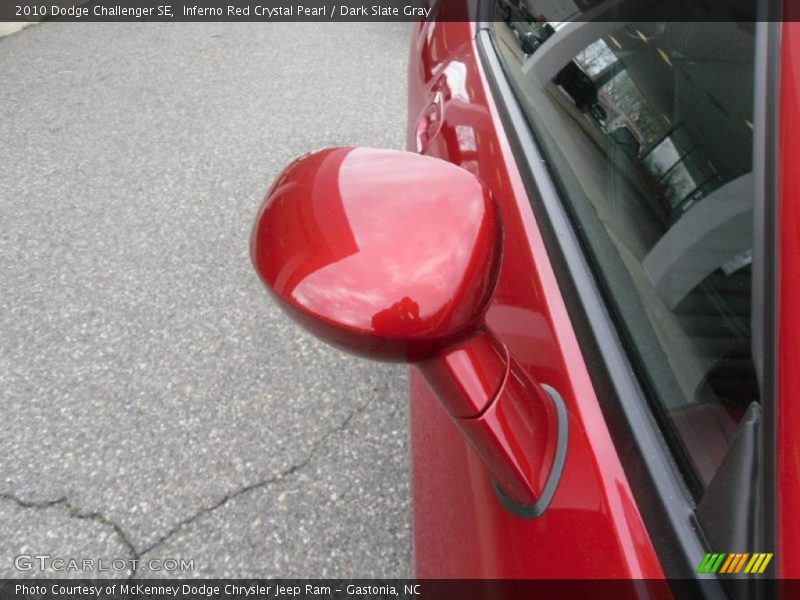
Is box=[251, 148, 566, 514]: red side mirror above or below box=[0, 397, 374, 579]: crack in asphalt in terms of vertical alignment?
above

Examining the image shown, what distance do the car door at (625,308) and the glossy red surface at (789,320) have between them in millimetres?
30

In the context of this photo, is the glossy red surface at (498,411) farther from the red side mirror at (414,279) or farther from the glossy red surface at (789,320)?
the glossy red surface at (789,320)

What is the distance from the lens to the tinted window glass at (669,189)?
72 cm

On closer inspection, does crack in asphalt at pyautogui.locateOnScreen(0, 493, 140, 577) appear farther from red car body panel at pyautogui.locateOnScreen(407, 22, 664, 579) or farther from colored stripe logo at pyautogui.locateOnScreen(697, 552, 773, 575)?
colored stripe logo at pyautogui.locateOnScreen(697, 552, 773, 575)

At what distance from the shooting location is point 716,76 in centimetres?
108

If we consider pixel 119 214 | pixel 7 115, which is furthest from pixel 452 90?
pixel 7 115

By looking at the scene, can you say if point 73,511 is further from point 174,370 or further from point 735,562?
point 735,562

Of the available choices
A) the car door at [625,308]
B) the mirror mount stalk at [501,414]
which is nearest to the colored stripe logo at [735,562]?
the car door at [625,308]

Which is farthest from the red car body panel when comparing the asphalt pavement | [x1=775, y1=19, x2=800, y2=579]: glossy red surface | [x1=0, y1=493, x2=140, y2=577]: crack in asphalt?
[x1=0, y1=493, x2=140, y2=577]: crack in asphalt

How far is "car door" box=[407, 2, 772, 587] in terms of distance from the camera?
25.1 inches

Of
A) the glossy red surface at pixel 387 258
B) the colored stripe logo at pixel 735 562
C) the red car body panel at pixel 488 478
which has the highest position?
the glossy red surface at pixel 387 258

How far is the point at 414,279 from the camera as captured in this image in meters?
0.59

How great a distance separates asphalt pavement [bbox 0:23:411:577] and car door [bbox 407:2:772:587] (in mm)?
765

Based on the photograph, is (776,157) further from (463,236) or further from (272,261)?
(272,261)
